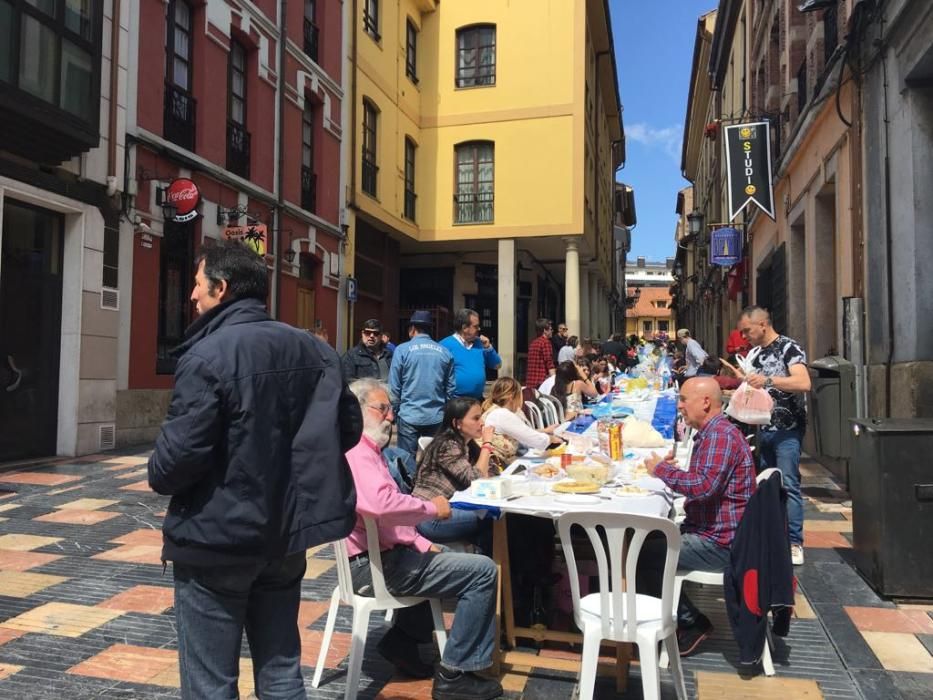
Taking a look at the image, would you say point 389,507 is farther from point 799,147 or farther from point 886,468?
point 799,147

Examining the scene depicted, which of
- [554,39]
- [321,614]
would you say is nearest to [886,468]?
[321,614]

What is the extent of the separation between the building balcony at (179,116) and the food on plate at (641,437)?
8674 mm

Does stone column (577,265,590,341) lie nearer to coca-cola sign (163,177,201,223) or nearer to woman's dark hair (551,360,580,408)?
woman's dark hair (551,360,580,408)

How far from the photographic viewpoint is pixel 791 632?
4.03m

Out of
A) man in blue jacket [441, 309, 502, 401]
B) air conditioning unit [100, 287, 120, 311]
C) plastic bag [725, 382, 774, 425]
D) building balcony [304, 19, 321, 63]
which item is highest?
building balcony [304, 19, 321, 63]

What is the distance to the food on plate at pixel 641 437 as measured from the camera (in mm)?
5496

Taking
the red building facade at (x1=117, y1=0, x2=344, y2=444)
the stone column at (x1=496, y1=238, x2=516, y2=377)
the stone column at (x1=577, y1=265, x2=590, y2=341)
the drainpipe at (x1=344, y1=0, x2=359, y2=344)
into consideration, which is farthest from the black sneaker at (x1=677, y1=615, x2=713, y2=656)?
the stone column at (x1=577, y1=265, x2=590, y2=341)

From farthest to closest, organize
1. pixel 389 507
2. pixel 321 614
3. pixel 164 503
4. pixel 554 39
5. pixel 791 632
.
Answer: pixel 554 39 → pixel 164 503 → pixel 321 614 → pixel 791 632 → pixel 389 507

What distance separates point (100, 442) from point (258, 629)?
27.9ft

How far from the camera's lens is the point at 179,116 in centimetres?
1132

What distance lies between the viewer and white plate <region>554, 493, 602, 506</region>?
3586mm

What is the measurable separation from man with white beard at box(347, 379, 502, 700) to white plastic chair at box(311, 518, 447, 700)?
4 centimetres

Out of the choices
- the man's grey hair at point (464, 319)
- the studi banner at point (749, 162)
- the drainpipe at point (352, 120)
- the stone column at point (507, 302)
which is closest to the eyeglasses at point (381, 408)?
the man's grey hair at point (464, 319)

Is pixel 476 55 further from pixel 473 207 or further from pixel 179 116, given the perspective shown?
pixel 179 116
